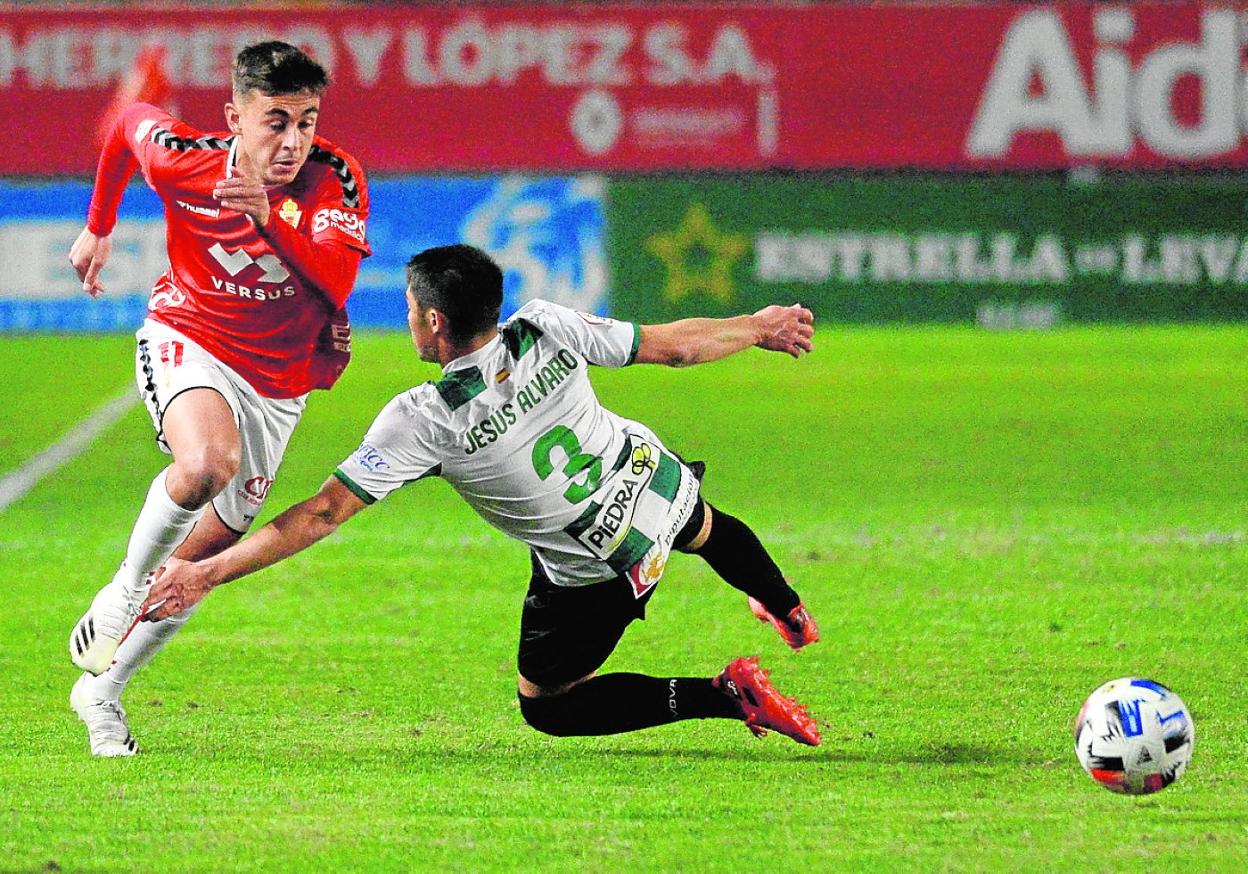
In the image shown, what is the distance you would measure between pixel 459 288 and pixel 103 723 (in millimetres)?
1724

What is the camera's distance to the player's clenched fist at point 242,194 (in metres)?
5.12

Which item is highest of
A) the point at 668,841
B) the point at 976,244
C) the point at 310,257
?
the point at 310,257

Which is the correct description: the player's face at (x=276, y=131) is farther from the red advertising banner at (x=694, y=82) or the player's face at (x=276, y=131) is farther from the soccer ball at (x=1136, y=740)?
the red advertising banner at (x=694, y=82)

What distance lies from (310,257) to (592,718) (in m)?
1.54

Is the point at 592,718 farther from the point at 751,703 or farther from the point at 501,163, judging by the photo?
the point at 501,163

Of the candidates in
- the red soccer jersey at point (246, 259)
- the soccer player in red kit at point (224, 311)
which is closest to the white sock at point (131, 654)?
the soccer player in red kit at point (224, 311)

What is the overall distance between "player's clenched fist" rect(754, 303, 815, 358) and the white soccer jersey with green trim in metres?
0.37

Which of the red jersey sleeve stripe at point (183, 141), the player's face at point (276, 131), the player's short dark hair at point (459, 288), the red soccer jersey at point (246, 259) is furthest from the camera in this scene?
the red jersey sleeve stripe at point (183, 141)

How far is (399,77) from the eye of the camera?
20.3m

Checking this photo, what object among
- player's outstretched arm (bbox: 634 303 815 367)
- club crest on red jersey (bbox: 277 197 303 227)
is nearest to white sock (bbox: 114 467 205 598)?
club crest on red jersey (bbox: 277 197 303 227)

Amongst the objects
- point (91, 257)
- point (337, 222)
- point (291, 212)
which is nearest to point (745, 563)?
point (337, 222)

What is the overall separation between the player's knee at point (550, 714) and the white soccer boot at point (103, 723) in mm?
1127

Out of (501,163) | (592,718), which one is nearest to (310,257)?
(592,718)

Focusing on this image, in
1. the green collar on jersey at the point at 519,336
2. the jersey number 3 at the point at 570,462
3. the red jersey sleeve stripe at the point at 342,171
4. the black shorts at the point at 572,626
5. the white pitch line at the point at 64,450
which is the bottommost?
the white pitch line at the point at 64,450
